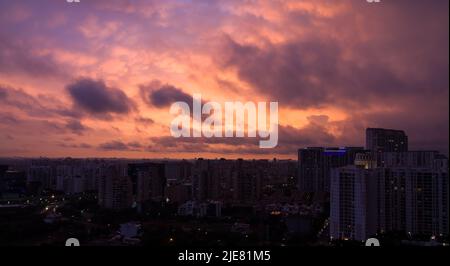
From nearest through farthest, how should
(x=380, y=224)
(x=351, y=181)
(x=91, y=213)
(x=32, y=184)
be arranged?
(x=380, y=224), (x=351, y=181), (x=91, y=213), (x=32, y=184)

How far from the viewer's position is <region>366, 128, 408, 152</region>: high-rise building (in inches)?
232

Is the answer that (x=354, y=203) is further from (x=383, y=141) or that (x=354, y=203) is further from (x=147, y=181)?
(x=147, y=181)

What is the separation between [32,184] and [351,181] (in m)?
5.07

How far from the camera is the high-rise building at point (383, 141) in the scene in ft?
19.3

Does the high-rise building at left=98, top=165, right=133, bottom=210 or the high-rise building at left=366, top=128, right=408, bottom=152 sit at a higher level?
the high-rise building at left=366, top=128, right=408, bottom=152

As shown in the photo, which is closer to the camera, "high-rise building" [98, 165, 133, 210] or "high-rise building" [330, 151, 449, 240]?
"high-rise building" [330, 151, 449, 240]

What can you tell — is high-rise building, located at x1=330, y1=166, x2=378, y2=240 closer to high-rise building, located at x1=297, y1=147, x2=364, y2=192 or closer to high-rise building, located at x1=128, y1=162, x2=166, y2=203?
high-rise building, located at x1=297, y1=147, x2=364, y2=192

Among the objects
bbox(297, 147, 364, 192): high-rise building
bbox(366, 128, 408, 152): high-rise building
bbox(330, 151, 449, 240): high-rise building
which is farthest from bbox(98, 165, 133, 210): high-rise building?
bbox(366, 128, 408, 152): high-rise building

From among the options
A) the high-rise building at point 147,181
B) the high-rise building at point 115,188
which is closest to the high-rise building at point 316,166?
the high-rise building at point 147,181

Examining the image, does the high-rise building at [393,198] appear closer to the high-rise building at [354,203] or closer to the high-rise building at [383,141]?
the high-rise building at [354,203]

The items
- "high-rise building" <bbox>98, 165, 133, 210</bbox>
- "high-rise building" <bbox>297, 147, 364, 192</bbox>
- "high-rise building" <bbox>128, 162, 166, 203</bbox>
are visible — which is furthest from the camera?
"high-rise building" <bbox>128, 162, 166, 203</bbox>
